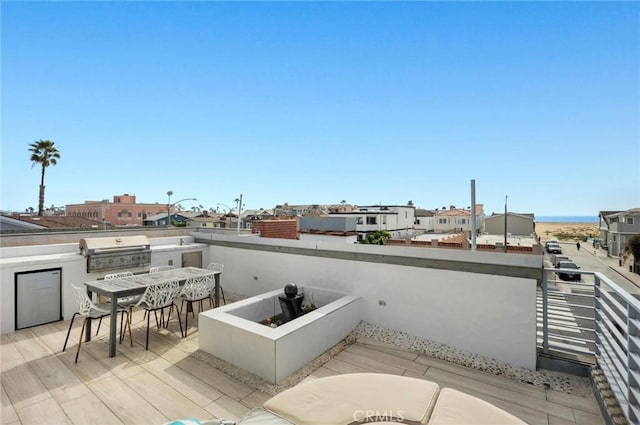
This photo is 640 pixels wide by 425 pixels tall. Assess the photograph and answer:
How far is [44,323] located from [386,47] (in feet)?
32.9

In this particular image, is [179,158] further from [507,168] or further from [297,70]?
[507,168]

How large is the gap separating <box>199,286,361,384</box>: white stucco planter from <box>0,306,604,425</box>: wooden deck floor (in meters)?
0.24

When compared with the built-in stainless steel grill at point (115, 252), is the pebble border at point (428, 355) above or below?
below

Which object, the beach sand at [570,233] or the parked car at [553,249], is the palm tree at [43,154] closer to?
the parked car at [553,249]

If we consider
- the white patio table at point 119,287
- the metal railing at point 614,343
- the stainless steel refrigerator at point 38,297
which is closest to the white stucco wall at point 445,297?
the metal railing at point 614,343

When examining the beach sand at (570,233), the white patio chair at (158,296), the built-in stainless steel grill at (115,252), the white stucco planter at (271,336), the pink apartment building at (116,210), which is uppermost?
the pink apartment building at (116,210)

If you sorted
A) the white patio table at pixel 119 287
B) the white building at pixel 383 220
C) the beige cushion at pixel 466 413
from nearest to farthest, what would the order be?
1. the beige cushion at pixel 466 413
2. the white patio table at pixel 119 287
3. the white building at pixel 383 220

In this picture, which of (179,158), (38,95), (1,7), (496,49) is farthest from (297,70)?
(179,158)

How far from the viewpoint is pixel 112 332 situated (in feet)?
13.0

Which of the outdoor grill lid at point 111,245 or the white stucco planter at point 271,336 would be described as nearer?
the white stucco planter at point 271,336

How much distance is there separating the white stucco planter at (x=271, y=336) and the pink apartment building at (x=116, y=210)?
1393 inches

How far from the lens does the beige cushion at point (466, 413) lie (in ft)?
4.73

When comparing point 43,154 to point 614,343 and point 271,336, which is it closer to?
point 271,336

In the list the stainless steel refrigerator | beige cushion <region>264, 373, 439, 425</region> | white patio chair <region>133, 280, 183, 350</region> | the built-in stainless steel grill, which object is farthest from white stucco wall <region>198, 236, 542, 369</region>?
the stainless steel refrigerator
